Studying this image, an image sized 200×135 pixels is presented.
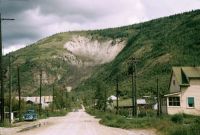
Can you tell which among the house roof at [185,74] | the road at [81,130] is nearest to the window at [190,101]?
the house roof at [185,74]

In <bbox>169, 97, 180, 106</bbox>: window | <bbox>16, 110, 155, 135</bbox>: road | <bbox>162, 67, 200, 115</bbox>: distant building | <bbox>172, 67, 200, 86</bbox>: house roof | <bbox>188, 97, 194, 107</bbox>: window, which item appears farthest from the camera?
<bbox>172, 67, 200, 86</bbox>: house roof

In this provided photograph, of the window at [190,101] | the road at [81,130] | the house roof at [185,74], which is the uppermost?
the house roof at [185,74]

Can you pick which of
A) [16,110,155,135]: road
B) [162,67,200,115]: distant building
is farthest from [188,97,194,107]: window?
[16,110,155,135]: road

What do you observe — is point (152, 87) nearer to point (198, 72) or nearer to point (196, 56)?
point (196, 56)

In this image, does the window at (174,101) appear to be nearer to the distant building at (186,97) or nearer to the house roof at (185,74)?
the distant building at (186,97)

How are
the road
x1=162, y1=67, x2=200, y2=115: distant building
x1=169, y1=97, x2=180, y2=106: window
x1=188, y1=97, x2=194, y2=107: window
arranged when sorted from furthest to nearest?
x1=169, y1=97, x2=180, y2=106: window → x1=188, y1=97, x2=194, y2=107: window → x1=162, y1=67, x2=200, y2=115: distant building → the road

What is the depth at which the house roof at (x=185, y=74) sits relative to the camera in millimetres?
72500

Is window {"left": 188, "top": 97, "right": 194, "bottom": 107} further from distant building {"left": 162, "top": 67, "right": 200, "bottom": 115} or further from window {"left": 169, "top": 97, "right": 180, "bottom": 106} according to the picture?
window {"left": 169, "top": 97, "right": 180, "bottom": 106}

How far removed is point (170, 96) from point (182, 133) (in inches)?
1840

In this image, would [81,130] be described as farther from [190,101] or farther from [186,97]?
[190,101]

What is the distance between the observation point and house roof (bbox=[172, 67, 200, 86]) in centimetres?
7250

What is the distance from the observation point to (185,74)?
73.0 m

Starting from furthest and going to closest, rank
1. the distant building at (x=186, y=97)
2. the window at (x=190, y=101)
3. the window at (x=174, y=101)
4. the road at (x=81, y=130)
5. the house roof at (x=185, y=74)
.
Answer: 1. the house roof at (x=185, y=74)
2. the window at (x=174, y=101)
3. the window at (x=190, y=101)
4. the distant building at (x=186, y=97)
5. the road at (x=81, y=130)

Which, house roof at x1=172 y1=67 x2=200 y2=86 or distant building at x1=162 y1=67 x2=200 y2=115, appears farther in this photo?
house roof at x1=172 y1=67 x2=200 y2=86
